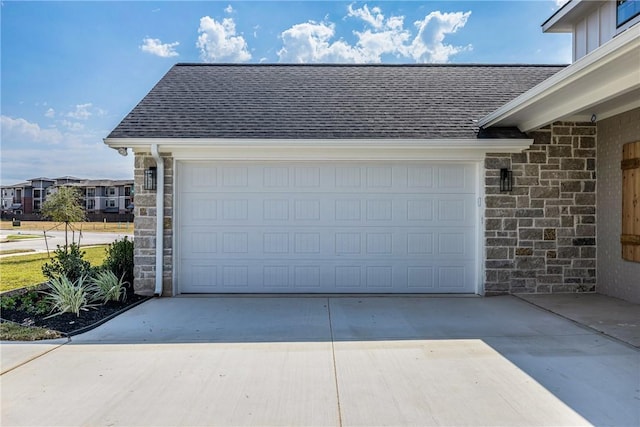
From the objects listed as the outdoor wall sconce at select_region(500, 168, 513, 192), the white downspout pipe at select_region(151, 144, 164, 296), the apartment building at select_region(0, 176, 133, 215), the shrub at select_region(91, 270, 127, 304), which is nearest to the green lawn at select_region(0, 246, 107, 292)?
the shrub at select_region(91, 270, 127, 304)

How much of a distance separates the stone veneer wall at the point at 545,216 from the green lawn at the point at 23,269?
868cm

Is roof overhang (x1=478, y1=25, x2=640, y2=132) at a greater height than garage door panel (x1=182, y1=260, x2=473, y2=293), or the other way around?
roof overhang (x1=478, y1=25, x2=640, y2=132)

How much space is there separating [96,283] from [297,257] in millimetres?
3215

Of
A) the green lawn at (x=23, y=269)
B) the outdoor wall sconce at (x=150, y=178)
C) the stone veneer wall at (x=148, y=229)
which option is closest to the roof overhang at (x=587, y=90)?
the stone veneer wall at (x=148, y=229)

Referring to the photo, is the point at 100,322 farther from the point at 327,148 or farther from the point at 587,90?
the point at 587,90

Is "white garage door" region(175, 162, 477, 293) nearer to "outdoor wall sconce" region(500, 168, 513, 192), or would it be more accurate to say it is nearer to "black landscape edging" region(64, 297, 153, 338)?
"outdoor wall sconce" region(500, 168, 513, 192)

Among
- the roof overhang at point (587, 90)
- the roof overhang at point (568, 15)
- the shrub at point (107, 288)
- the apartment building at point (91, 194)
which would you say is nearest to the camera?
the roof overhang at point (587, 90)

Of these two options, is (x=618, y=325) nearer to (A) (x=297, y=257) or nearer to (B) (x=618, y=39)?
(B) (x=618, y=39)

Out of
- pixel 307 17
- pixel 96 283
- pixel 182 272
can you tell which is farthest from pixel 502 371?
pixel 307 17

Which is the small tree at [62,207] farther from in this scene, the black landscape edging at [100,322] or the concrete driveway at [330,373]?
the concrete driveway at [330,373]

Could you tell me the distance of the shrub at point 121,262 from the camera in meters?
6.80

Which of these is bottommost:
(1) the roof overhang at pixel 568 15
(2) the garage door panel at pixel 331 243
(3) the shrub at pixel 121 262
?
(3) the shrub at pixel 121 262

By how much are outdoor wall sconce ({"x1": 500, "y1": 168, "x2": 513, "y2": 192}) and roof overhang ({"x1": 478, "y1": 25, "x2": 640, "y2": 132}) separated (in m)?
0.75

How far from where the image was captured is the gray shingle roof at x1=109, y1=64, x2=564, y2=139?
6.60m
